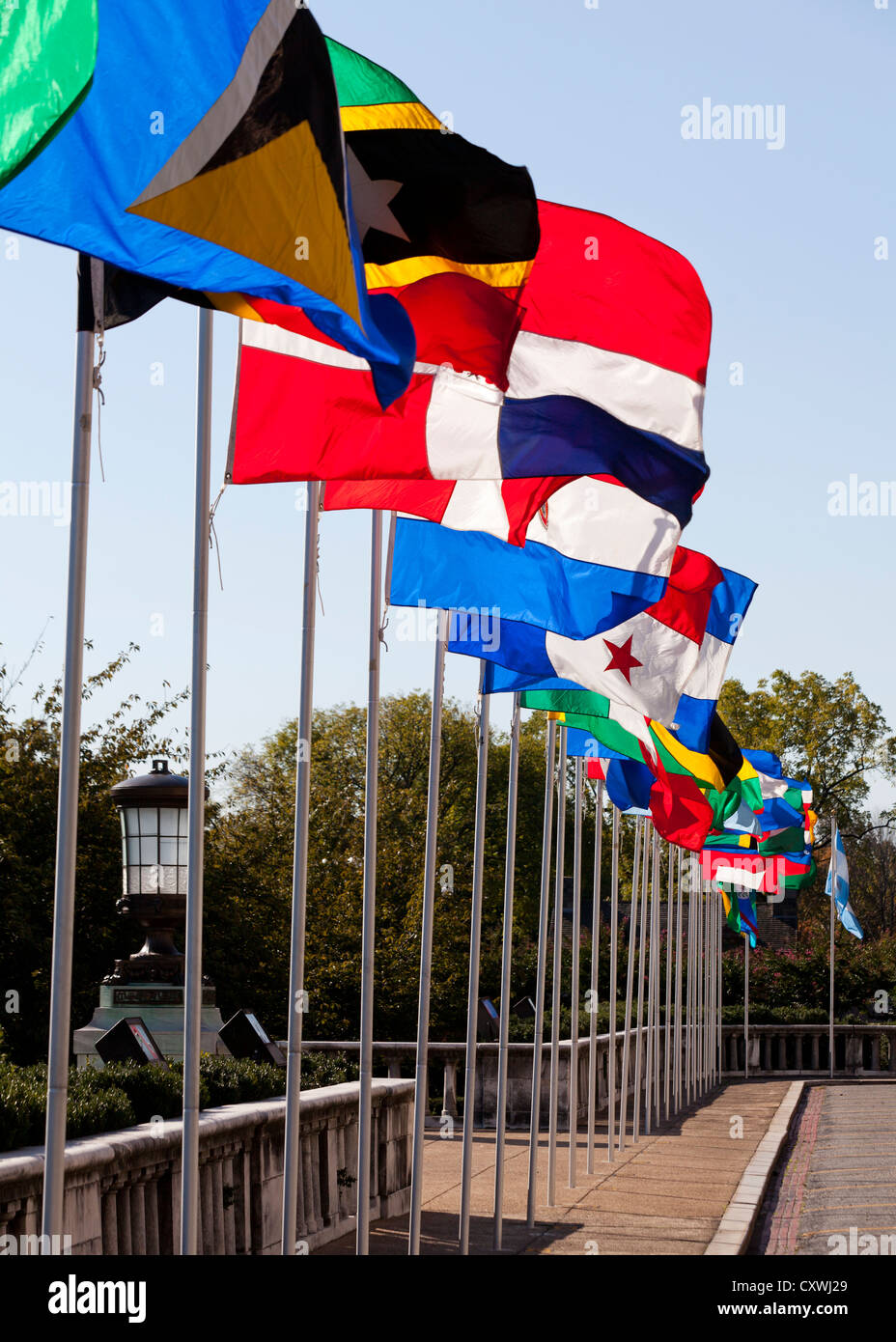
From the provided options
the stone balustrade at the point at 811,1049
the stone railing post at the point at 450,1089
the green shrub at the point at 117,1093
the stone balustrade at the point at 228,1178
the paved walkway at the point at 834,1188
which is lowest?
the stone balustrade at the point at 811,1049

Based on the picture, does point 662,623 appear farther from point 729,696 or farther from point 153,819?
point 729,696

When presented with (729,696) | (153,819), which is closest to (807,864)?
(729,696)

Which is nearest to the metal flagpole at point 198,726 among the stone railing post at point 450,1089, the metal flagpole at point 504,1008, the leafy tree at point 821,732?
the metal flagpole at point 504,1008

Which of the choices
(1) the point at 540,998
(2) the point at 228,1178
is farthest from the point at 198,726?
(1) the point at 540,998

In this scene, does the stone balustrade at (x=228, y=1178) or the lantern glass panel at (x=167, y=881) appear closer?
the stone balustrade at (x=228, y=1178)

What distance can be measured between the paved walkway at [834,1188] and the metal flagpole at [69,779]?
866cm

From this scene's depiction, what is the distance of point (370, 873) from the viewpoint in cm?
988

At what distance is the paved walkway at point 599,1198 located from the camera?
12664 millimetres

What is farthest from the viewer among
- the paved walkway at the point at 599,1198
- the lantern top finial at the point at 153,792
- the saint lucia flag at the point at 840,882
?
the saint lucia flag at the point at 840,882

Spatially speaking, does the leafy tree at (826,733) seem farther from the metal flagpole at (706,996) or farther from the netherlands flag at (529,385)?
the netherlands flag at (529,385)

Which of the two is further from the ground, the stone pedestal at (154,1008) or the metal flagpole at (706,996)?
the stone pedestal at (154,1008)

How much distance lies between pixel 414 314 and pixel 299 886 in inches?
120

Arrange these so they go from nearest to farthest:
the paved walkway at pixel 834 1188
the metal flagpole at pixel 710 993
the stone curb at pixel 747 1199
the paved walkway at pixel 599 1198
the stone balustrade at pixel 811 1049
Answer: the paved walkway at pixel 599 1198 → the stone curb at pixel 747 1199 → the paved walkway at pixel 834 1188 → the metal flagpole at pixel 710 993 → the stone balustrade at pixel 811 1049
